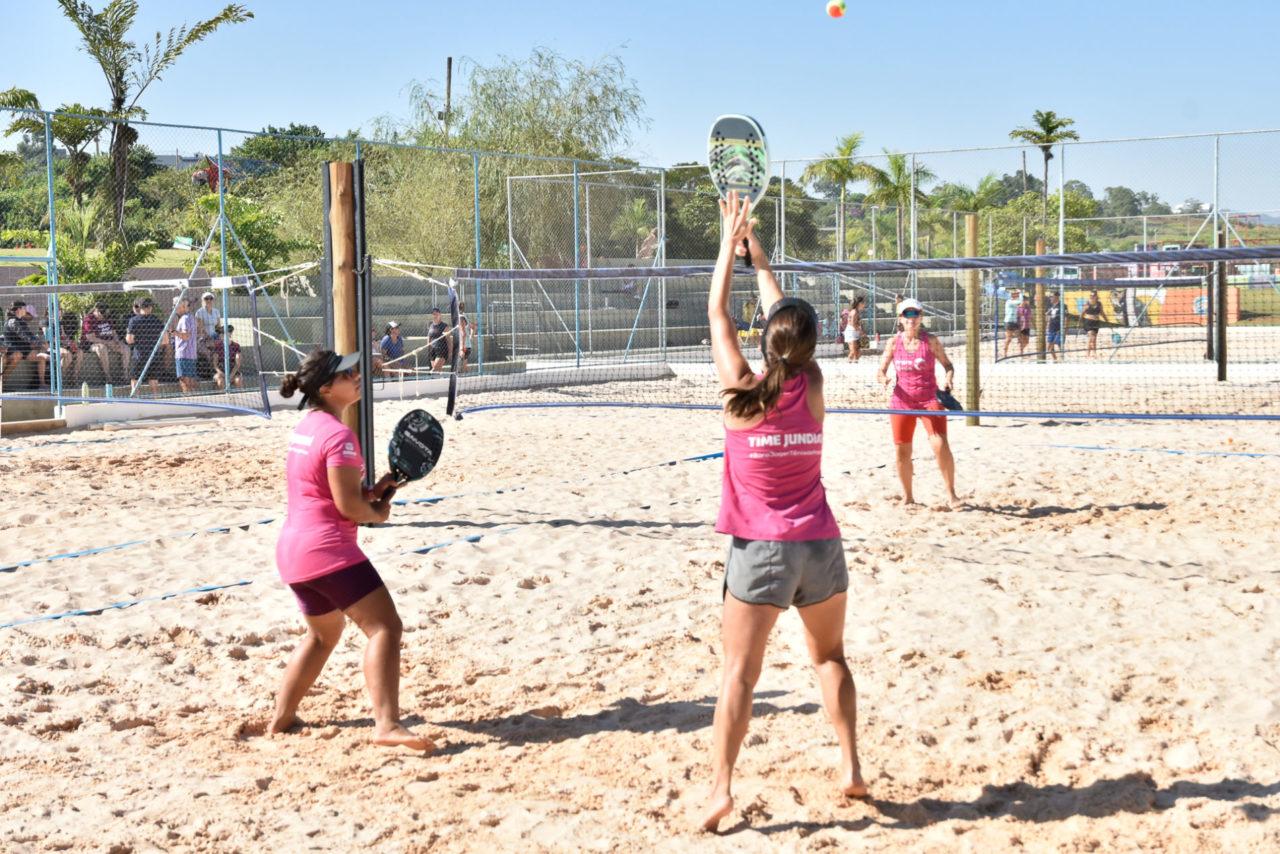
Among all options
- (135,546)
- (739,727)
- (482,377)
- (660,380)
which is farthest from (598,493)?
(660,380)

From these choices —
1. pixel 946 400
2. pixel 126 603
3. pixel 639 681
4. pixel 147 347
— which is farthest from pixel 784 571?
pixel 147 347

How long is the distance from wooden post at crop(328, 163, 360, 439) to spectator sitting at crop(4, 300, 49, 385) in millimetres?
8520

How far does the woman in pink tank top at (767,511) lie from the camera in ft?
11.9

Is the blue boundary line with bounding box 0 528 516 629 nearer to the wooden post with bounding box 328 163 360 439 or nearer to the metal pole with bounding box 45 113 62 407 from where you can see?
the wooden post with bounding box 328 163 360 439

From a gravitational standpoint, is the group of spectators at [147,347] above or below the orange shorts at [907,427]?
above

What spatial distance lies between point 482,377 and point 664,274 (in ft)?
34.0

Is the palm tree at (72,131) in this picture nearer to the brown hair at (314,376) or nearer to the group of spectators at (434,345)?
the group of spectators at (434,345)

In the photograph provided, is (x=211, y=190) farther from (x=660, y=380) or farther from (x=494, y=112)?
(x=494, y=112)

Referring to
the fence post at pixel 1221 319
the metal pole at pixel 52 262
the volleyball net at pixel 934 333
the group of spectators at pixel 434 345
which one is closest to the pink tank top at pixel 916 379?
the volleyball net at pixel 934 333

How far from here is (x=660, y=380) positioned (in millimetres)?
20703

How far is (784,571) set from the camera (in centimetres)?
360

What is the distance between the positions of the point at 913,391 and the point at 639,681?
4038 millimetres

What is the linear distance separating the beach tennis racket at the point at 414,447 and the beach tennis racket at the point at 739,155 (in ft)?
4.75

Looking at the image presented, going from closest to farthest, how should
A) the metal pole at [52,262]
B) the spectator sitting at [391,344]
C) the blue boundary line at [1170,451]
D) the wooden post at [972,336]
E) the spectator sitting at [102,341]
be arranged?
the blue boundary line at [1170,451]
the wooden post at [972,336]
the metal pole at [52,262]
the spectator sitting at [102,341]
the spectator sitting at [391,344]
